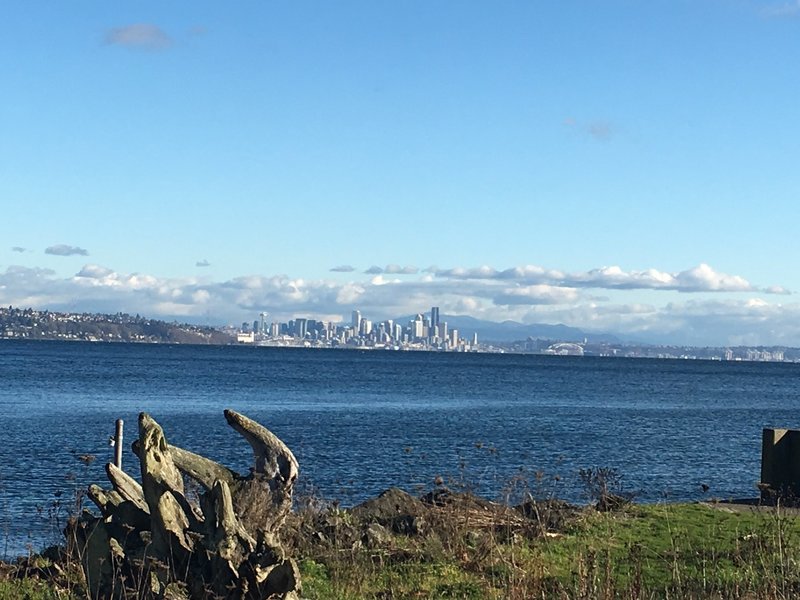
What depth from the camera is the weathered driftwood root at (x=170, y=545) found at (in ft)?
33.7

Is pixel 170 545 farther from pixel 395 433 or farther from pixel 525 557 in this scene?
pixel 395 433

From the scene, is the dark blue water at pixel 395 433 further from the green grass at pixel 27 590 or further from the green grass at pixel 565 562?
the green grass at pixel 565 562

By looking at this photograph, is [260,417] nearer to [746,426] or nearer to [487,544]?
[746,426]

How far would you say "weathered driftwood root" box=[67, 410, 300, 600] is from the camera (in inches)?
404

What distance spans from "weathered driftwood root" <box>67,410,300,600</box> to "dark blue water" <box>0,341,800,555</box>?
14.1ft

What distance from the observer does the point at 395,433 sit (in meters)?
55.2

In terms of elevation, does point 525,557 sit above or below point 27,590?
above

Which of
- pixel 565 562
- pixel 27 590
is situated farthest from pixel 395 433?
pixel 27 590

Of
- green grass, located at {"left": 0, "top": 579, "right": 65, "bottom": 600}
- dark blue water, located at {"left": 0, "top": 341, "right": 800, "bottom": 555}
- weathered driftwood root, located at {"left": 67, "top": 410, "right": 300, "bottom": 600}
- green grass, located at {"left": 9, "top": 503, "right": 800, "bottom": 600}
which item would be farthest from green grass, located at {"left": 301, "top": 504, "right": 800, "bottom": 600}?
green grass, located at {"left": 0, "top": 579, "right": 65, "bottom": 600}

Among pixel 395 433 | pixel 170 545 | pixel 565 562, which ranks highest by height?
pixel 170 545

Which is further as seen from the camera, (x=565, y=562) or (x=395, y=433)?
(x=395, y=433)

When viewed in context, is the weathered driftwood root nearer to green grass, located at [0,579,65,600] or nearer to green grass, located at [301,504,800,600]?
green grass, located at [0,579,65,600]

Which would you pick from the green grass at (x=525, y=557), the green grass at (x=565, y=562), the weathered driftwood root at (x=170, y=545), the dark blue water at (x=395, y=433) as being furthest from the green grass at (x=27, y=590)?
the green grass at (x=565, y=562)

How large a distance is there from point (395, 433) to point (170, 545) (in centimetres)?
4461
